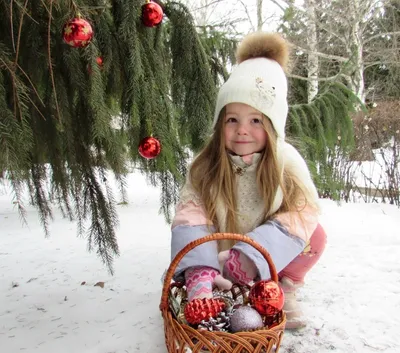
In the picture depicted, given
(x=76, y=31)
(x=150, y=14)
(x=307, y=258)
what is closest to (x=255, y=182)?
(x=307, y=258)

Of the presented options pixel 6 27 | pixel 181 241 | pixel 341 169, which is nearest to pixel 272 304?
pixel 181 241

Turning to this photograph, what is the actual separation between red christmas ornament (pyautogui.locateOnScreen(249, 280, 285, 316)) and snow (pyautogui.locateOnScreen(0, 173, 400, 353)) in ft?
1.32

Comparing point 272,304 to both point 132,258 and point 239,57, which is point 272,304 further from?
point 132,258

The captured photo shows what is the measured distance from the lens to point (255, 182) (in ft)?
5.08

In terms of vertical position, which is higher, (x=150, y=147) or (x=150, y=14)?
(x=150, y=14)

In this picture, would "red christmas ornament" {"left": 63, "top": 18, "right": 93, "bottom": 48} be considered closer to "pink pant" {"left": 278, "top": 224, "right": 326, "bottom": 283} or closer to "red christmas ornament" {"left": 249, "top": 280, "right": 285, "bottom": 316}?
"red christmas ornament" {"left": 249, "top": 280, "right": 285, "bottom": 316}

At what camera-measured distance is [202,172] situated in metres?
1.57

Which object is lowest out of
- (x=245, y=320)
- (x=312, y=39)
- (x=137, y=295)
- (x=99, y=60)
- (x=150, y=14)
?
(x=137, y=295)

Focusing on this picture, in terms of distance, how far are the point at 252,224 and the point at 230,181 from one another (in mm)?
190

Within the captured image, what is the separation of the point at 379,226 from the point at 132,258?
203cm

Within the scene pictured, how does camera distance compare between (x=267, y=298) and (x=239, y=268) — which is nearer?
(x=267, y=298)

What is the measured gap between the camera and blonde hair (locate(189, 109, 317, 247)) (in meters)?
1.48

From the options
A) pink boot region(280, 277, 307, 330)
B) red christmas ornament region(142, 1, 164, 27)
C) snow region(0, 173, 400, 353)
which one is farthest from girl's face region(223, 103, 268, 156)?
snow region(0, 173, 400, 353)

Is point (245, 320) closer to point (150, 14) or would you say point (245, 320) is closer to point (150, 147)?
point (150, 147)
